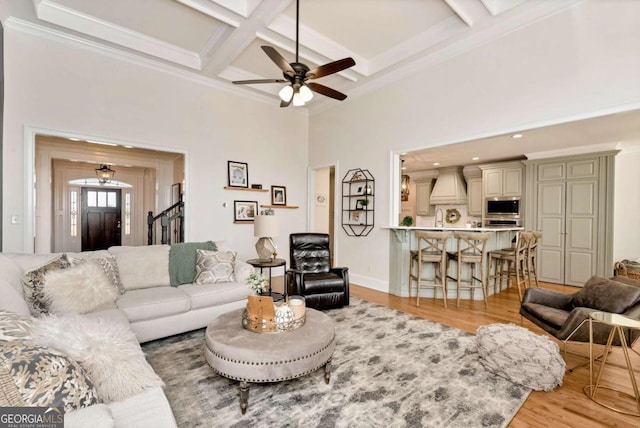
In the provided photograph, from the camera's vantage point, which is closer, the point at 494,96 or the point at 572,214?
the point at 494,96

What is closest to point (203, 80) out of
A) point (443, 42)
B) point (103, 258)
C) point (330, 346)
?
point (103, 258)

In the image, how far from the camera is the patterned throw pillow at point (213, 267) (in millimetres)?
3297

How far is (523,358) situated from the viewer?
7.23ft

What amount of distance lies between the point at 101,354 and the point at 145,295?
166cm

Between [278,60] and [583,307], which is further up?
[278,60]

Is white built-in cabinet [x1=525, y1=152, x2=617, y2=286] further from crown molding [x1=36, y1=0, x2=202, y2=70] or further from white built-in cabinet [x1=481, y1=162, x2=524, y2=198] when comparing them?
crown molding [x1=36, y1=0, x2=202, y2=70]

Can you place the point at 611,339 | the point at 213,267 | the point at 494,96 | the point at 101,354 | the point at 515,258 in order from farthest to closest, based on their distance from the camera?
the point at 515,258 → the point at 494,96 → the point at 213,267 → the point at 611,339 → the point at 101,354

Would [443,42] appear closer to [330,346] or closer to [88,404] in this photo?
[330,346]

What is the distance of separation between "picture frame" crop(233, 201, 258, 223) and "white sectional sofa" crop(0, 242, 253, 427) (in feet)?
5.44

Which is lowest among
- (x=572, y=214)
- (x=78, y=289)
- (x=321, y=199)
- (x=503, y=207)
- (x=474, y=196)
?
(x=78, y=289)

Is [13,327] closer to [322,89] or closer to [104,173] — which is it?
[322,89]

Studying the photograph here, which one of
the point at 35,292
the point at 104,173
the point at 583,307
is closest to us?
the point at 35,292

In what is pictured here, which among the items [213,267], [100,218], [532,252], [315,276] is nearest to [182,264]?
[213,267]

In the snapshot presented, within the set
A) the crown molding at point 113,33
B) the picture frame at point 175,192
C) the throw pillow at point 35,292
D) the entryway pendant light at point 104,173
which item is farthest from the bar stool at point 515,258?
the entryway pendant light at point 104,173
